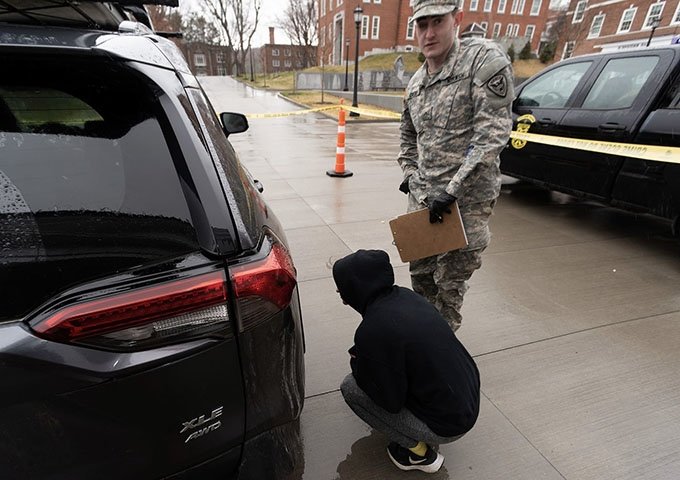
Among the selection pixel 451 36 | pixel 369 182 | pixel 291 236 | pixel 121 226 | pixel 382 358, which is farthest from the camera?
pixel 369 182

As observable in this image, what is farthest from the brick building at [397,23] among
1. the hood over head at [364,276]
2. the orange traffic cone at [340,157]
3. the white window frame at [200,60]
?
the hood over head at [364,276]

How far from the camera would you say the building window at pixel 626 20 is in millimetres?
36375

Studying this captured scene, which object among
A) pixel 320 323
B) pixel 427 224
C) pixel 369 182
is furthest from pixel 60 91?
pixel 369 182

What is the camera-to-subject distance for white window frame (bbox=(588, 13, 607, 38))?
129 feet

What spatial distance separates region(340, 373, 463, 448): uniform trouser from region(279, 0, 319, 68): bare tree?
54.5 m

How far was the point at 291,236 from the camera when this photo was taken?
4227mm

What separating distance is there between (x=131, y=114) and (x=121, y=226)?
334 mm

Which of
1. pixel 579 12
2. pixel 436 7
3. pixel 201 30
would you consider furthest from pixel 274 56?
pixel 436 7

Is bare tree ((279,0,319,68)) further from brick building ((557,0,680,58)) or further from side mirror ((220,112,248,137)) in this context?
side mirror ((220,112,248,137))

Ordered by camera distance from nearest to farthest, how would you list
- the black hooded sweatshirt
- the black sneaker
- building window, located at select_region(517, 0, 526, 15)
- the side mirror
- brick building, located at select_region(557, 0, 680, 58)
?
the black hooded sweatshirt → the black sneaker → the side mirror → brick building, located at select_region(557, 0, 680, 58) → building window, located at select_region(517, 0, 526, 15)

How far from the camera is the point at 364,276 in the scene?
1.61m

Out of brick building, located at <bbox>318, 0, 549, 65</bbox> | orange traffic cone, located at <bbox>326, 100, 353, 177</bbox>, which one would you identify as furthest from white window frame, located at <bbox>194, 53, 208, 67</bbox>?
orange traffic cone, located at <bbox>326, 100, 353, 177</bbox>

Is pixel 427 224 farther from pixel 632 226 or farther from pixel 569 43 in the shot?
pixel 569 43

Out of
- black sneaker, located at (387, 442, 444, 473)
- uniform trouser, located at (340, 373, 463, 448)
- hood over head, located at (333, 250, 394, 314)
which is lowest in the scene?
black sneaker, located at (387, 442, 444, 473)
